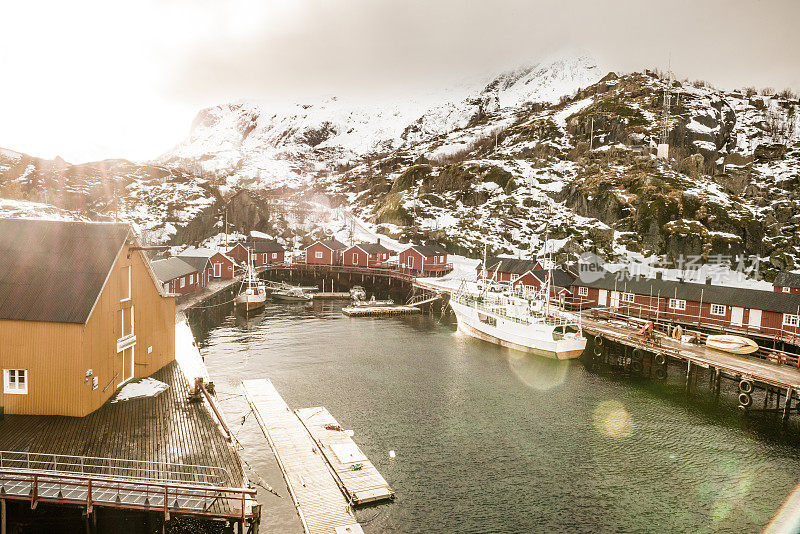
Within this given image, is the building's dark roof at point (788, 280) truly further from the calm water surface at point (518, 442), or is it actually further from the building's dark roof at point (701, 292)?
the calm water surface at point (518, 442)

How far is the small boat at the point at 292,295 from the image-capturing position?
79606 millimetres

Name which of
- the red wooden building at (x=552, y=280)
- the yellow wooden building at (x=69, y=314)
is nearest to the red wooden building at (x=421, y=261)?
the red wooden building at (x=552, y=280)

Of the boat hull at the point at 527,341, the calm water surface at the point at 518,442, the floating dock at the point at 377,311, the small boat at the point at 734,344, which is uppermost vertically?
the small boat at the point at 734,344

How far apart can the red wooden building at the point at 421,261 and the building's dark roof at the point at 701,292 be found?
38105 millimetres

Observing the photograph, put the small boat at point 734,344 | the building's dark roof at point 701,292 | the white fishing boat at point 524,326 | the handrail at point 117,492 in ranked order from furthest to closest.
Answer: the building's dark roof at point 701,292 → the white fishing boat at point 524,326 → the small boat at point 734,344 → the handrail at point 117,492

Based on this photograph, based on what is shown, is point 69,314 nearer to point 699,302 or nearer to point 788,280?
point 699,302

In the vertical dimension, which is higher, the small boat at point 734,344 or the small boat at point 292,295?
the small boat at point 734,344

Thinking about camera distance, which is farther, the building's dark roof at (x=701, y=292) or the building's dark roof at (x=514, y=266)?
the building's dark roof at (x=514, y=266)

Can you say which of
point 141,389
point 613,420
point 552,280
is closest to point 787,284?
point 552,280

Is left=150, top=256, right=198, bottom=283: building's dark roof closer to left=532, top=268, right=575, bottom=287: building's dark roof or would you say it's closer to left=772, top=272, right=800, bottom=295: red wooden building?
left=532, top=268, right=575, bottom=287: building's dark roof

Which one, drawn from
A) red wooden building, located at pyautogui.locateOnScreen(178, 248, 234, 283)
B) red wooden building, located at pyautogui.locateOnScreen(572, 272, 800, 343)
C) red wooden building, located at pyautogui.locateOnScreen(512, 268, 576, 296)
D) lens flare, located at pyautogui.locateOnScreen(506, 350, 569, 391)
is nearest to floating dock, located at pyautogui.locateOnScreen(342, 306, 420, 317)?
red wooden building, located at pyautogui.locateOnScreen(512, 268, 576, 296)

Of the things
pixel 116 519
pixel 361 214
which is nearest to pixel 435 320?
pixel 116 519

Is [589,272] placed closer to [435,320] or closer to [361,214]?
[435,320]

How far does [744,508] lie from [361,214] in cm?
14115
